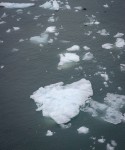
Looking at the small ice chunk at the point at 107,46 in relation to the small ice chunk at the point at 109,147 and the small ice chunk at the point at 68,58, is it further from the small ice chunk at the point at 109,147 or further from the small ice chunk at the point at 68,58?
the small ice chunk at the point at 109,147

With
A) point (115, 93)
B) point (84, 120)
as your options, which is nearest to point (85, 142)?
point (84, 120)

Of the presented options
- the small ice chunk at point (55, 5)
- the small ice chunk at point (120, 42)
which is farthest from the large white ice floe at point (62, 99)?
the small ice chunk at point (55, 5)

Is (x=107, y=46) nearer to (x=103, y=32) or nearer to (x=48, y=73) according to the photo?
(x=103, y=32)

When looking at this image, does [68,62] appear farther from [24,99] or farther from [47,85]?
[24,99]

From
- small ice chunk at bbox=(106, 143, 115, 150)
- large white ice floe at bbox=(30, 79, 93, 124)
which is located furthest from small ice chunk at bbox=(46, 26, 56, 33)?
small ice chunk at bbox=(106, 143, 115, 150)

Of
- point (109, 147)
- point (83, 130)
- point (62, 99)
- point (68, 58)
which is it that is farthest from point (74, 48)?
point (109, 147)
